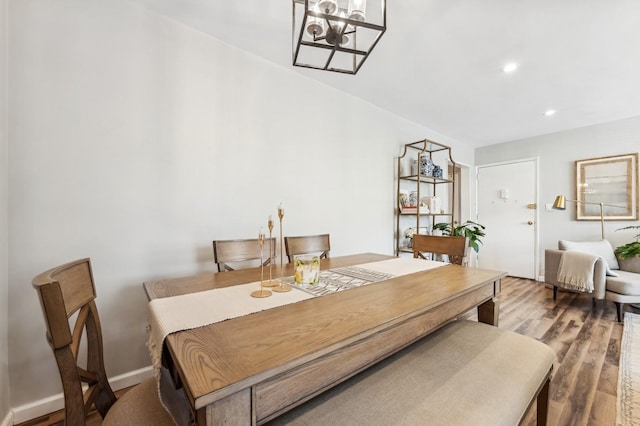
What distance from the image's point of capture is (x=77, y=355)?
828mm

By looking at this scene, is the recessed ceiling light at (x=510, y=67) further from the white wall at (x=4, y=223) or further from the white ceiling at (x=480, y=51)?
the white wall at (x=4, y=223)

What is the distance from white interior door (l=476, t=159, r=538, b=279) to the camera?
4.22 m

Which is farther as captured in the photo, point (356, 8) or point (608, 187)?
point (608, 187)

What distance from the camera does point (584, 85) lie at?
257 cm

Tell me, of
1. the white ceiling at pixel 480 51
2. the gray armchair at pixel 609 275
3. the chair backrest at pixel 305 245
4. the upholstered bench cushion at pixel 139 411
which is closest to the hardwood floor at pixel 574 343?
the gray armchair at pixel 609 275

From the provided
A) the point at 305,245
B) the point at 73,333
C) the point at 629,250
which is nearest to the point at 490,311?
the point at 305,245

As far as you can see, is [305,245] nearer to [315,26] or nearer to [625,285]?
[315,26]

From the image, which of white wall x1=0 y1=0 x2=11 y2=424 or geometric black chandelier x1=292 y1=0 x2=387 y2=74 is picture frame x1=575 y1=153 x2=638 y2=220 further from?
white wall x1=0 y1=0 x2=11 y2=424

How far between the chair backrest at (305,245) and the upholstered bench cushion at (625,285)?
2943 mm

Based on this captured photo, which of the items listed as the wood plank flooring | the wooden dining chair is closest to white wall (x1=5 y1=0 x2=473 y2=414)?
the wood plank flooring

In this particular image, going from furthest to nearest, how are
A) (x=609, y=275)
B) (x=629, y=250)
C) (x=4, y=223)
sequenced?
(x=629, y=250) → (x=609, y=275) → (x=4, y=223)

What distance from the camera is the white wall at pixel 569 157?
3.47 meters

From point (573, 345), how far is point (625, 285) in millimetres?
1090

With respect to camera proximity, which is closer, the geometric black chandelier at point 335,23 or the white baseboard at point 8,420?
the geometric black chandelier at point 335,23
